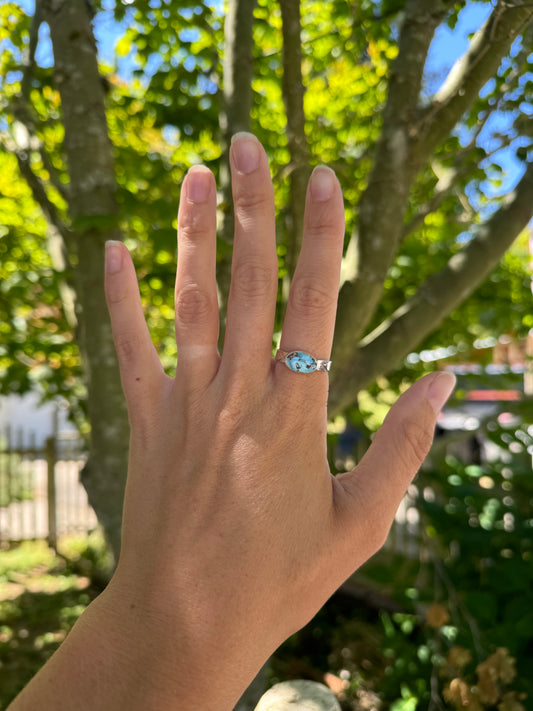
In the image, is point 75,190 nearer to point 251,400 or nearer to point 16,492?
point 251,400

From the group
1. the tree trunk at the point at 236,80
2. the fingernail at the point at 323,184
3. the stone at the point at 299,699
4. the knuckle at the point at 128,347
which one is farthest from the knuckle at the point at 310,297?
the tree trunk at the point at 236,80

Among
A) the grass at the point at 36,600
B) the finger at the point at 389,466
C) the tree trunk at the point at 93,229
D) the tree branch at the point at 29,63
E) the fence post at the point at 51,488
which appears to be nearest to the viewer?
the finger at the point at 389,466

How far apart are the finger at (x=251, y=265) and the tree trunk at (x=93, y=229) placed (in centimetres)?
136

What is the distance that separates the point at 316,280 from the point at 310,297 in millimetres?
37

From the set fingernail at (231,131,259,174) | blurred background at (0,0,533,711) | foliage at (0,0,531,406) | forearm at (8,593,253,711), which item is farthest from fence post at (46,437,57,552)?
fingernail at (231,131,259,174)

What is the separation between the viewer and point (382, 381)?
5.20m

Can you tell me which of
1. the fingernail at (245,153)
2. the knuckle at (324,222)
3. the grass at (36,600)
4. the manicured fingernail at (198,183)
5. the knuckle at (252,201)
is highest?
the fingernail at (245,153)

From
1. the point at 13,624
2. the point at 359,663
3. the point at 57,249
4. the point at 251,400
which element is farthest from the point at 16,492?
the point at 251,400

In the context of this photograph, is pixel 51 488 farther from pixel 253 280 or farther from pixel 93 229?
pixel 253 280

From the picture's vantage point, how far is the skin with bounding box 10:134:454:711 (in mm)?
947

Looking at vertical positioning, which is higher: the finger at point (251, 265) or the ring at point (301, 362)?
the finger at point (251, 265)

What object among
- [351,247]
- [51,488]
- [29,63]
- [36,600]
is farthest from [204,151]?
[51,488]

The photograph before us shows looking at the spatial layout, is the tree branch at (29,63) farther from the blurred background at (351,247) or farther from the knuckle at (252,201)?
the knuckle at (252,201)

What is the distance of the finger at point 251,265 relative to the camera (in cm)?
115
